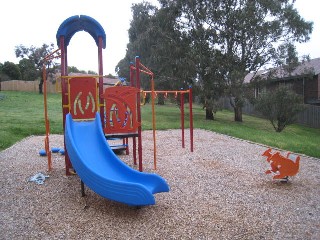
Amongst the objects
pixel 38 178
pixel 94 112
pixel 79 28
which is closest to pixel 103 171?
pixel 94 112

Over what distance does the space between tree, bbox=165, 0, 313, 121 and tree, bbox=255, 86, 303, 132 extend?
1361 millimetres

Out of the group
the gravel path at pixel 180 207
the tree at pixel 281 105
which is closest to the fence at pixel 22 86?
the tree at pixel 281 105

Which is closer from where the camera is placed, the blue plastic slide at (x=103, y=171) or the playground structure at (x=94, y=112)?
the blue plastic slide at (x=103, y=171)

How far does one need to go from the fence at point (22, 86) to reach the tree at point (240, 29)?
32.0 meters

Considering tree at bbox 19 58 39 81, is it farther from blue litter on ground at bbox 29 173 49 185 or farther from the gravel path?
blue litter on ground at bbox 29 173 49 185

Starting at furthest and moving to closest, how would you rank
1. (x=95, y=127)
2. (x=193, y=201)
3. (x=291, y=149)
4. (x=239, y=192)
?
(x=291, y=149) → (x=95, y=127) → (x=239, y=192) → (x=193, y=201)

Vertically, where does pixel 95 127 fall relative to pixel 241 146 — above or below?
above

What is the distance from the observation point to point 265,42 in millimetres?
18141

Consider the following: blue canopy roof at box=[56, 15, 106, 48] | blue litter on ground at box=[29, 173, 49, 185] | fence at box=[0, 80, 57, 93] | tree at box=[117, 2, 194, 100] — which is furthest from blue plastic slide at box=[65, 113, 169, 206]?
fence at box=[0, 80, 57, 93]

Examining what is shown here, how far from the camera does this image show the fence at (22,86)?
145ft

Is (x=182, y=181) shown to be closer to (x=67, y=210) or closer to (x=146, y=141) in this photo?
(x=67, y=210)

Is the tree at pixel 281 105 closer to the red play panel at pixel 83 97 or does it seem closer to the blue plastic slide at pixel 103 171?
the red play panel at pixel 83 97

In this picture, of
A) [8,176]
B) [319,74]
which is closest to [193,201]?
[8,176]

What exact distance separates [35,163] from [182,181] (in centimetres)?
343
